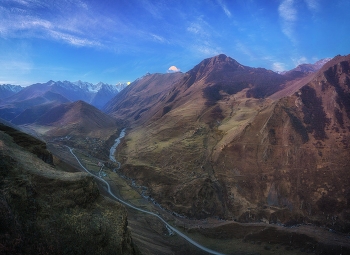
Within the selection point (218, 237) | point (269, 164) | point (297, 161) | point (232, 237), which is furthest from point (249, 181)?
point (218, 237)

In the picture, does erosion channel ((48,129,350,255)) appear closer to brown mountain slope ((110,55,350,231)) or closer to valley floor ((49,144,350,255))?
valley floor ((49,144,350,255))

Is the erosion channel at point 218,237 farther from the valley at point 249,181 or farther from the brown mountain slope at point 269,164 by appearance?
the brown mountain slope at point 269,164

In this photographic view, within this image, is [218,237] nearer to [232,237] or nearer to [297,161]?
[232,237]

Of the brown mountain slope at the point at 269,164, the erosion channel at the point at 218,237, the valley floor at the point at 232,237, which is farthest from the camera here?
the brown mountain slope at the point at 269,164

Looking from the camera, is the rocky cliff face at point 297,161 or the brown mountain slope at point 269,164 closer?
the rocky cliff face at point 297,161

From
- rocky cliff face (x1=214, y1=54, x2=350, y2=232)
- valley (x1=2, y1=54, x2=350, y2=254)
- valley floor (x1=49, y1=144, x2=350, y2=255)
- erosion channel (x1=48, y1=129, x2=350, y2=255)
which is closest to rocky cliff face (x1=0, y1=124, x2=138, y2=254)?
valley (x1=2, y1=54, x2=350, y2=254)

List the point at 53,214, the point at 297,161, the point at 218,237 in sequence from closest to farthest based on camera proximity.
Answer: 1. the point at 53,214
2. the point at 218,237
3. the point at 297,161

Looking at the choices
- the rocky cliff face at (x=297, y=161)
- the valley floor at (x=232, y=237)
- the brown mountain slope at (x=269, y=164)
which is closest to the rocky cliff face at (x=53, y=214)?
the valley floor at (x=232, y=237)
